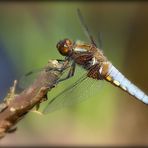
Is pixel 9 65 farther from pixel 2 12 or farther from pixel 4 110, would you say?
pixel 4 110

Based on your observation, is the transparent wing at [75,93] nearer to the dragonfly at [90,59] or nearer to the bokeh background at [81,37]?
the dragonfly at [90,59]

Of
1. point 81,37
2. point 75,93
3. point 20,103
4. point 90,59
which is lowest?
point 20,103

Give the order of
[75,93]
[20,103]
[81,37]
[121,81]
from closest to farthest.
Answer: [20,103] < [75,93] < [121,81] < [81,37]

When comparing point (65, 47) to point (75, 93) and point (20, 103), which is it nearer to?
point (75, 93)

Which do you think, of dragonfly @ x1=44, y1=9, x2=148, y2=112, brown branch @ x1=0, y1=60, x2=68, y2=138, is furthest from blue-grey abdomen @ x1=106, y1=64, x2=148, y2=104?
brown branch @ x1=0, y1=60, x2=68, y2=138

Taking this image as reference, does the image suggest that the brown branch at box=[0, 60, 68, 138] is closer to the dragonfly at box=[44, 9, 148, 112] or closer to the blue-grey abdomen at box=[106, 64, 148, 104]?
the dragonfly at box=[44, 9, 148, 112]

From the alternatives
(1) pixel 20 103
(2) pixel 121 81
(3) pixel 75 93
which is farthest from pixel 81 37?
(1) pixel 20 103

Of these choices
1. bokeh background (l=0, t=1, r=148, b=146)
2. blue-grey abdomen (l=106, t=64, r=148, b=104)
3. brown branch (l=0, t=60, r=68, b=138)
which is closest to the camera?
brown branch (l=0, t=60, r=68, b=138)

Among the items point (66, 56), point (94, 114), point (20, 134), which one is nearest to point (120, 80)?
point (66, 56)
